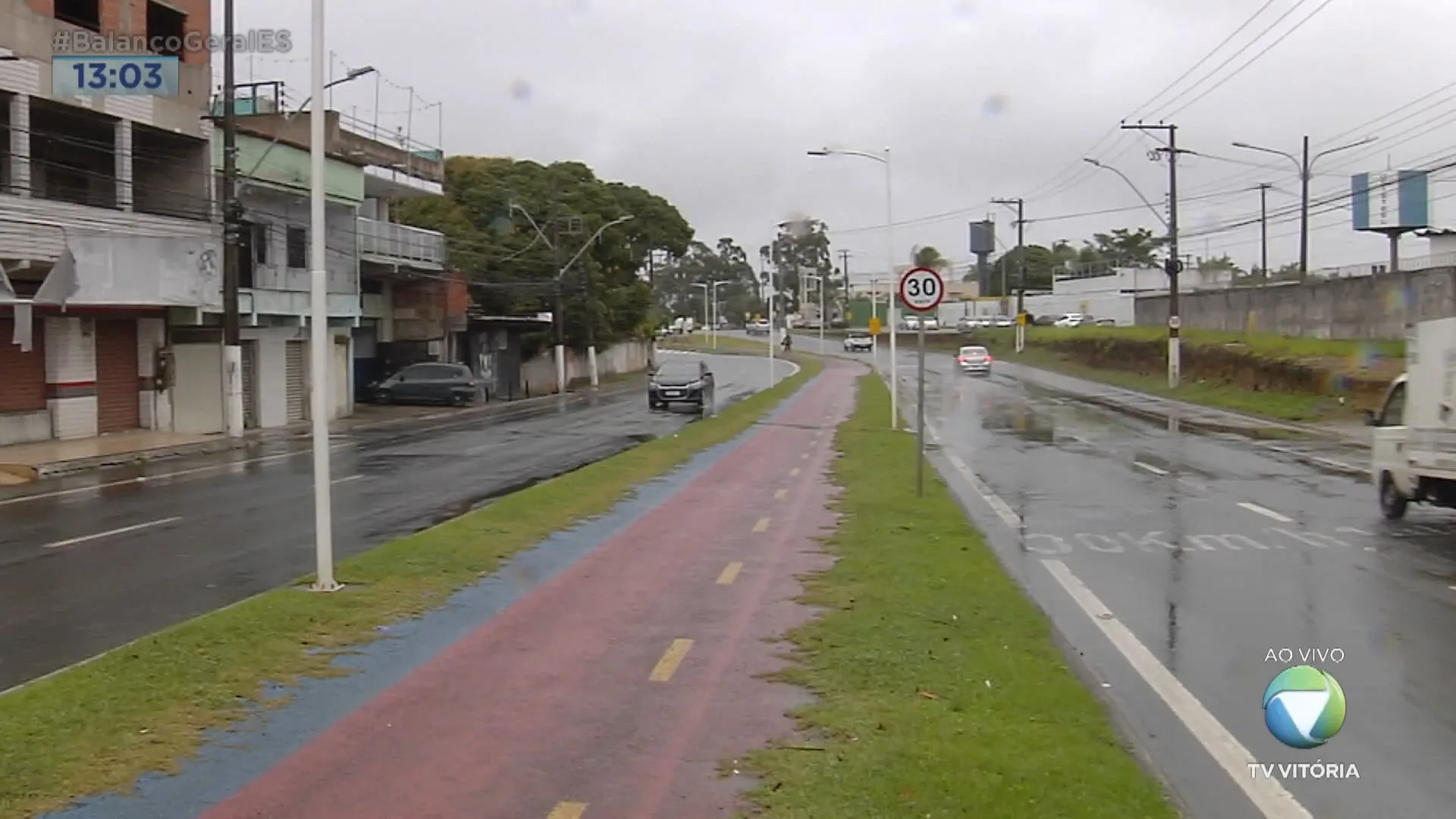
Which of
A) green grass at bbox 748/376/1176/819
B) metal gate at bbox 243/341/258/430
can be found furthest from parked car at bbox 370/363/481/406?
green grass at bbox 748/376/1176/819

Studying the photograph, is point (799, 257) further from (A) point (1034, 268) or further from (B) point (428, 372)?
(B) point (428, 372)

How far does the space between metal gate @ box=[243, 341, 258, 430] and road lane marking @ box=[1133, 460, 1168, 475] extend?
24.6 meters

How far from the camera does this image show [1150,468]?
75.6 ft

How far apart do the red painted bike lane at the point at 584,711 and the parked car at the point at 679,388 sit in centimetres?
3066

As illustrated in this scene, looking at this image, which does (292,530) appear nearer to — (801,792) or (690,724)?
(690,724)

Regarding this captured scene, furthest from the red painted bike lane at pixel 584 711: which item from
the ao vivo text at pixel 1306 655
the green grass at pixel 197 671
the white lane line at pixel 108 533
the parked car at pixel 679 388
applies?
the parked car at pixel 679 388

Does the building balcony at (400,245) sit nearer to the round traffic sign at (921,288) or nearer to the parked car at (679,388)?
the parked car at (679,388)

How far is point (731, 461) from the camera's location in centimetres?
2470

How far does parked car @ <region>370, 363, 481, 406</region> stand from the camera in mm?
49844

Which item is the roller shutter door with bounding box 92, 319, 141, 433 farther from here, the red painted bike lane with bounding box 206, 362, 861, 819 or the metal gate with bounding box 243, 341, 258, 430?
the red painted bike lane with bounding box 206, 362, 861, 819

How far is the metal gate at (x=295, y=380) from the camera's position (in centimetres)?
4112

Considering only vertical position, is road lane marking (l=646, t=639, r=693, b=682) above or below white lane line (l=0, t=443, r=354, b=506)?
above

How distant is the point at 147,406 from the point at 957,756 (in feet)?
106

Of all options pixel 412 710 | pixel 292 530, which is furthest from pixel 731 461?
pixel 412 710
